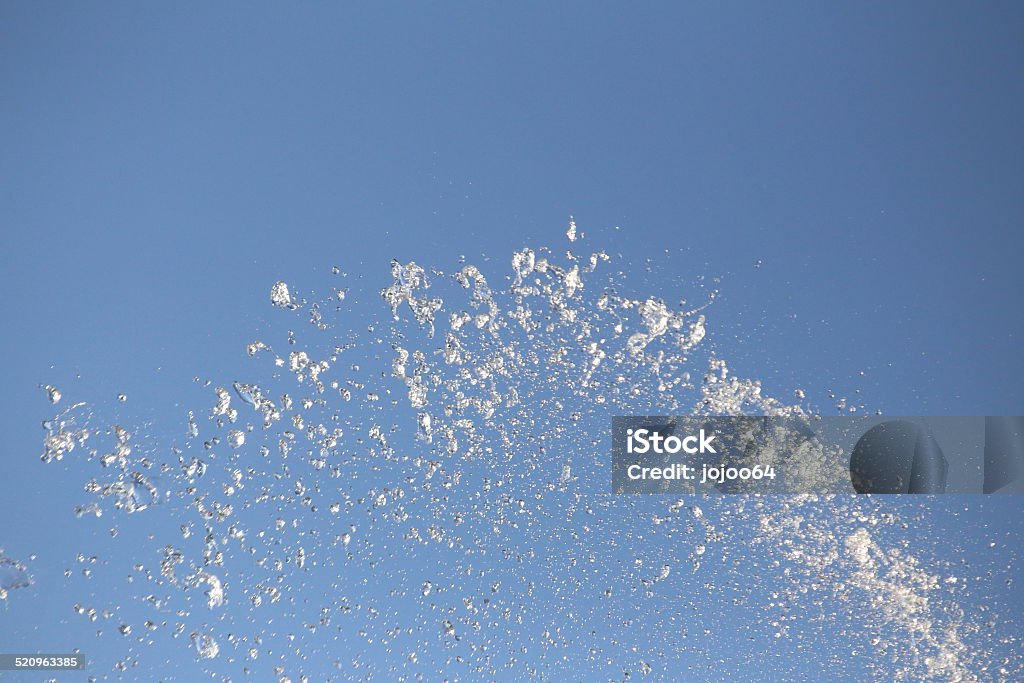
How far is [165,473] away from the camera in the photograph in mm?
3918

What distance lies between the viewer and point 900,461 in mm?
3986

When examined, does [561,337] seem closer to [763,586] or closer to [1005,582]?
[763,586]

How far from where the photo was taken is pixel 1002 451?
396 cm

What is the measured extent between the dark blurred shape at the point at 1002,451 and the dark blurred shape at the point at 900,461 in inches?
6.8

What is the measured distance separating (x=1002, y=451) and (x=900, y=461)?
399 mm

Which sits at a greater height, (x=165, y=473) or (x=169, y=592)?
(x=165, y=473)

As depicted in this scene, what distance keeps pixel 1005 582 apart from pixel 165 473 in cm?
335

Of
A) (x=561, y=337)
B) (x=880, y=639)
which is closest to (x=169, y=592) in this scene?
(x=561, y=337)

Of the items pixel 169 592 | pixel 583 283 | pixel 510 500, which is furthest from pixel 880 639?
pixel 169 592

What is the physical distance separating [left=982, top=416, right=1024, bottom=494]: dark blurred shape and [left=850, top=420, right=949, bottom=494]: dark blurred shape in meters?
0.17

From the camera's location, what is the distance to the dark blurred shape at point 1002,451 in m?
3.96

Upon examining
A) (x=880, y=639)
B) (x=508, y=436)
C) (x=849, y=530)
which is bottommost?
(x=880, y=639)

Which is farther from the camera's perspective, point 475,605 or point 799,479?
point 799,479

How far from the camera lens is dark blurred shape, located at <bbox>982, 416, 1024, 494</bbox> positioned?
3.96 metres
